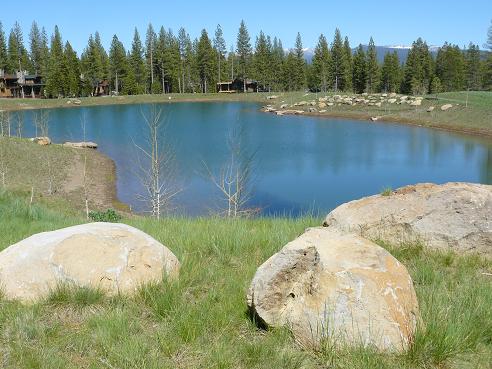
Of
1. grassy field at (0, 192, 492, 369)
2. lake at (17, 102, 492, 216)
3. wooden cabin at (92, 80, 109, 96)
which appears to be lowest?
lake at (17, 102, 492, 216)

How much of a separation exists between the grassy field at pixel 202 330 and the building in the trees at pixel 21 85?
303 ft

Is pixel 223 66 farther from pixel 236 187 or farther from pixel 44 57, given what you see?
pixel 236 187

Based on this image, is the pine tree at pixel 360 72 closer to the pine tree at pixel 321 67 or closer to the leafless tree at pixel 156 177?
the pine tree at pixel 321 67

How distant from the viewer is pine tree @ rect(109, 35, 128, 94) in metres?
89.9

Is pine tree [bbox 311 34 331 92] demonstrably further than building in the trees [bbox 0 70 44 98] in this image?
Yes

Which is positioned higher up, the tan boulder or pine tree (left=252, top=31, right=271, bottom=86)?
pine tree (left=252, top=31, right=271, bottom=86)

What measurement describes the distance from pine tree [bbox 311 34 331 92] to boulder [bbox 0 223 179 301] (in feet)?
287

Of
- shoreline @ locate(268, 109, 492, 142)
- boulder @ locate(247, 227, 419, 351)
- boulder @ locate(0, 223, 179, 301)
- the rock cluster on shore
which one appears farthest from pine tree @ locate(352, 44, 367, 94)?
boulder @ locate(247, 227, 419, 351)

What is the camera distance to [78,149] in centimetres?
3662

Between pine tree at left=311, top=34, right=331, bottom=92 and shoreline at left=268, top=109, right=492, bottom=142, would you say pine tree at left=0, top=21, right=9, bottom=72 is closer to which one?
shoreline at left=268, top=109, right=492, bottom=142

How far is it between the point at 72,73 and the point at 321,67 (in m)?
44.9

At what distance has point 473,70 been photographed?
271 feet

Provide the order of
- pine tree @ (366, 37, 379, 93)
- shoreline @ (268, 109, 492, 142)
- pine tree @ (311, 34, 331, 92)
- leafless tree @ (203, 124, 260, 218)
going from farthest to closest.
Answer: pine tree @ (311, 34, 331, 92)
pine tree @ (366, 37, 379, 93)
shoreline @ (268, 109, 492, 142)
leafless tree @ (203, 124, 260, 218)

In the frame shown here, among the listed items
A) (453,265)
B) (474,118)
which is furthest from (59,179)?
(474,118)
